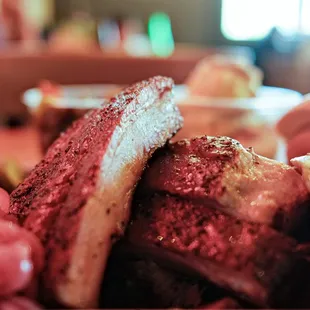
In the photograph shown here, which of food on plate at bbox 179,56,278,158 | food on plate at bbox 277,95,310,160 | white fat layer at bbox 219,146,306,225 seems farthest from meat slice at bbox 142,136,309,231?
food on plate at bbox 179,56,278,158

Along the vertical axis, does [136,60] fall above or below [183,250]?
below

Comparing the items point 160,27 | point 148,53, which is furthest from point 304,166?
point 160,27

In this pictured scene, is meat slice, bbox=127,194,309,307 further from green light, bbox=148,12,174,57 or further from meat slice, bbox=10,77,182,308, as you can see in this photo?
green light, bbox=148,12,174,57

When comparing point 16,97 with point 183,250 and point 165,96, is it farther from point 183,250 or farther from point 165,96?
point 183,250

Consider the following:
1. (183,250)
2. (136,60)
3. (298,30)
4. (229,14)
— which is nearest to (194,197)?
(183,250)

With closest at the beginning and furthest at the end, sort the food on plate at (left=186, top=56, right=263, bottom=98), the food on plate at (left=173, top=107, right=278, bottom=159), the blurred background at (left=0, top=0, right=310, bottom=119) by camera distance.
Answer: the food on plate at (left=173, top=107, right=278, bottom=159)
the food on plate at (left=186, top=56, right=263, bottom=98)
the blurred background at (left=0, top=0, right=310, bottom=119)

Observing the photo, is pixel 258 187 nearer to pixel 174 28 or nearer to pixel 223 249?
pixel 223 249

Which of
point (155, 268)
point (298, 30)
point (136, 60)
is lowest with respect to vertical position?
point (298, 30)

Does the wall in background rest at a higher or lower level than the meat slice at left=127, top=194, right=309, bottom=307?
lower
